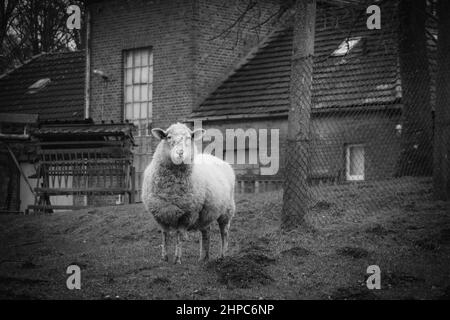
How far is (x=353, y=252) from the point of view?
9.82 meters

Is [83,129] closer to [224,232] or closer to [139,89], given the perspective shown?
[139,89]

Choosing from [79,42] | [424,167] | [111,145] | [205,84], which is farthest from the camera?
[79,42]

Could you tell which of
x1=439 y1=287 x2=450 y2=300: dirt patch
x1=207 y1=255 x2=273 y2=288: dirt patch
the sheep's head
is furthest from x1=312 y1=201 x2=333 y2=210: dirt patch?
x1=439 y1=287 x2=450 y2=300: dirt patch

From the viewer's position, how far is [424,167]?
1608 cm

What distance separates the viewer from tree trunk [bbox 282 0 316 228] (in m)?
11.4

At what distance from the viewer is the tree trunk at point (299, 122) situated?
1140 centimetres

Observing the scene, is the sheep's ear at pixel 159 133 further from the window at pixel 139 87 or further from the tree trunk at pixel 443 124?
the window at pixel 139 87

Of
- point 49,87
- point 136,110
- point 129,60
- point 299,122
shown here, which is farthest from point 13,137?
point 299,122

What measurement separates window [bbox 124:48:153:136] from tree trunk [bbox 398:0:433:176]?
A: 10207 mm

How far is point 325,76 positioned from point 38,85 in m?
14.5

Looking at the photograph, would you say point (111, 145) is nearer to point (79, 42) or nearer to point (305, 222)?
point (305, 222)

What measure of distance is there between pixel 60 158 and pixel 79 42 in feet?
66.9

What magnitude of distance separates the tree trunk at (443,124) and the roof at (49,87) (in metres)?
15.9

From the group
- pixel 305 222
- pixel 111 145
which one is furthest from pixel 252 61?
pixel 305 222
